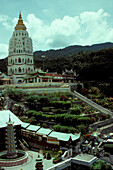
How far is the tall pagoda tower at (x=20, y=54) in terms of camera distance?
175ft

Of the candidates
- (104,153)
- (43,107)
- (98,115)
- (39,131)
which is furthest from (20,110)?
(104,153)

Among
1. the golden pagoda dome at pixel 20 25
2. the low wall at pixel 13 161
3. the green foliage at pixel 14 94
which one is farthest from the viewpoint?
the golden pagoda dome at pixel 20 25

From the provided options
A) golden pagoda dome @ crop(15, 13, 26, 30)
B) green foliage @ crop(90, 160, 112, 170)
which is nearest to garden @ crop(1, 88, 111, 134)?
green foliage @ crop(90, 160, 112, 170)

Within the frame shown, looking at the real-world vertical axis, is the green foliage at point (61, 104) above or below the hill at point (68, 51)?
below

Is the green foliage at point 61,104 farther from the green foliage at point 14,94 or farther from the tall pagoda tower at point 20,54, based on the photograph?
the tall pagoda tower at point 20,54

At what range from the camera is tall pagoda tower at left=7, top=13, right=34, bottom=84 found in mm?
53438

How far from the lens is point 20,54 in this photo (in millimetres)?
53719

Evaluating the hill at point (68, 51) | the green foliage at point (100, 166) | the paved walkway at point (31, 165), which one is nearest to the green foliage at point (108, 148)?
the green foliage at point (100, 166)

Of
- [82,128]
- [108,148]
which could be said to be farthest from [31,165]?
[82,128]

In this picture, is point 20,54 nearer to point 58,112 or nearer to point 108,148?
point 58,112

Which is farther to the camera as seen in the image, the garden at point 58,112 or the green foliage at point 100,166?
the garden at point 58,112

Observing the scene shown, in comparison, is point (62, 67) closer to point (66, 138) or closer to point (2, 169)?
point (66, 138)

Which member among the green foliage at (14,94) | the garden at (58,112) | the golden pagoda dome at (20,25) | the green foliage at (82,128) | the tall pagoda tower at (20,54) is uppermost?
the golden pagoda dome at (20,25)

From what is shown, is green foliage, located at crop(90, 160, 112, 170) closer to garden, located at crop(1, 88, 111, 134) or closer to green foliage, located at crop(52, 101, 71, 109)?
garden, located at crop(1, 88, 111, 134)
